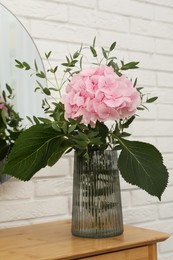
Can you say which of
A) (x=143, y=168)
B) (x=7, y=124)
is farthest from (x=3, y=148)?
(x=143, y=168)

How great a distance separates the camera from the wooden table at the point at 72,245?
1195 millimetres

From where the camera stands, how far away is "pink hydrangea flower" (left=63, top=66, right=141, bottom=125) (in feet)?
4.22

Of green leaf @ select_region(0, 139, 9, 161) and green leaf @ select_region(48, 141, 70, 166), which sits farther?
green leaf @ select_region(0, 139, 9, 161)

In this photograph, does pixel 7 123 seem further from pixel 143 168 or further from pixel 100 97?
pixel 143 168

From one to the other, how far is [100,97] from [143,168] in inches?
9.6

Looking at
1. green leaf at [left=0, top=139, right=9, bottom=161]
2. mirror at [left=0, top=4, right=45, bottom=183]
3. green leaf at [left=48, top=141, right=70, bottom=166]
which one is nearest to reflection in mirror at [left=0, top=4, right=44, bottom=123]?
mirror at [left=0, top=4, right=45, bottom=183]

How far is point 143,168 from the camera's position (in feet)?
4.27

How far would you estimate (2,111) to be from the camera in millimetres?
1539

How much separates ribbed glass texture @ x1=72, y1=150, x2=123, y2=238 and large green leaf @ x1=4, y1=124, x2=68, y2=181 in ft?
0.50

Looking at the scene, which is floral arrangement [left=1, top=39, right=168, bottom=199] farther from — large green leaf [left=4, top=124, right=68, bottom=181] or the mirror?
the mirror

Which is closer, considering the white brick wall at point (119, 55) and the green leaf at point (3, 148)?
the green leaf at point (3, 148)

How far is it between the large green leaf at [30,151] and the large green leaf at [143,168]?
213 mm

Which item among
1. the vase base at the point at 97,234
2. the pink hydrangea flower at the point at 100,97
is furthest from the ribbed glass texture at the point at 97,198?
the pink hydrangea flower at the point at 100,97

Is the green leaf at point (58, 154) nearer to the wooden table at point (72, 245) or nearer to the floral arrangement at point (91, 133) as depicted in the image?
the floral arrangement at point (91, 133)
